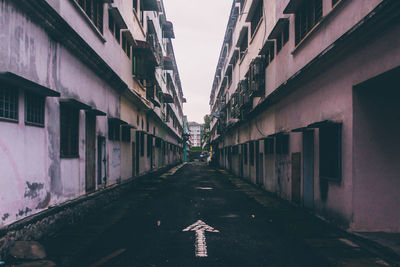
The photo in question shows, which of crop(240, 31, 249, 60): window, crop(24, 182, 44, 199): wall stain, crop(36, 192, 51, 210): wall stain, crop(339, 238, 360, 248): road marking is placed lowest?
crop(339, 238, 360, 248): road marking

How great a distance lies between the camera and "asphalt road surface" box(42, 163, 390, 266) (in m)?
5.59

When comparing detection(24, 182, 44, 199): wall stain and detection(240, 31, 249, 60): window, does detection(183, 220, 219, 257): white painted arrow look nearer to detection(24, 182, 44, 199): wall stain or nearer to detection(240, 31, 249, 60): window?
detection(24, 182, 44, 199): wall stain

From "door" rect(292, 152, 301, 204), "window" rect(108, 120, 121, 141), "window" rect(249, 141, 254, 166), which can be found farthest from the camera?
"window" rect(249, 141, 254, 166)

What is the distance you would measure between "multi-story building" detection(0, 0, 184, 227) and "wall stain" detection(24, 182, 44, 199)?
0.02m

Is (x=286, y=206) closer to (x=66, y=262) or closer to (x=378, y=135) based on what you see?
(x=378, y=135)

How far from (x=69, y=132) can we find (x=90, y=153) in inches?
81.5

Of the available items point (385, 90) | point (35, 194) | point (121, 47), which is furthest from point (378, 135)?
point (121, 47)

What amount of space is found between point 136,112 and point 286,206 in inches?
452

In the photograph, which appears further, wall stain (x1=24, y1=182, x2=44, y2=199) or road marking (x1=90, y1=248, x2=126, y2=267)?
wall stain (x1=24, y1=182, x2=44, y2=199)

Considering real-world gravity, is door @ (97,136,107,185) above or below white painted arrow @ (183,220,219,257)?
above

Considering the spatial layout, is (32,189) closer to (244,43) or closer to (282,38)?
(282,38)

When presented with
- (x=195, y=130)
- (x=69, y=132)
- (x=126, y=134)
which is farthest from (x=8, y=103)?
(x=195, y=130)

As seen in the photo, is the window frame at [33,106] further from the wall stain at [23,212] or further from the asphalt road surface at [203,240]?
the asphalt road surface at [203,240]

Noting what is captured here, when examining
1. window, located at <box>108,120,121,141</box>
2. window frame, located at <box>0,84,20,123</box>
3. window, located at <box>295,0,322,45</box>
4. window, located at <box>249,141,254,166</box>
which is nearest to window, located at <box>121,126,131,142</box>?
window, located at <box>108,120,121,141</box>
